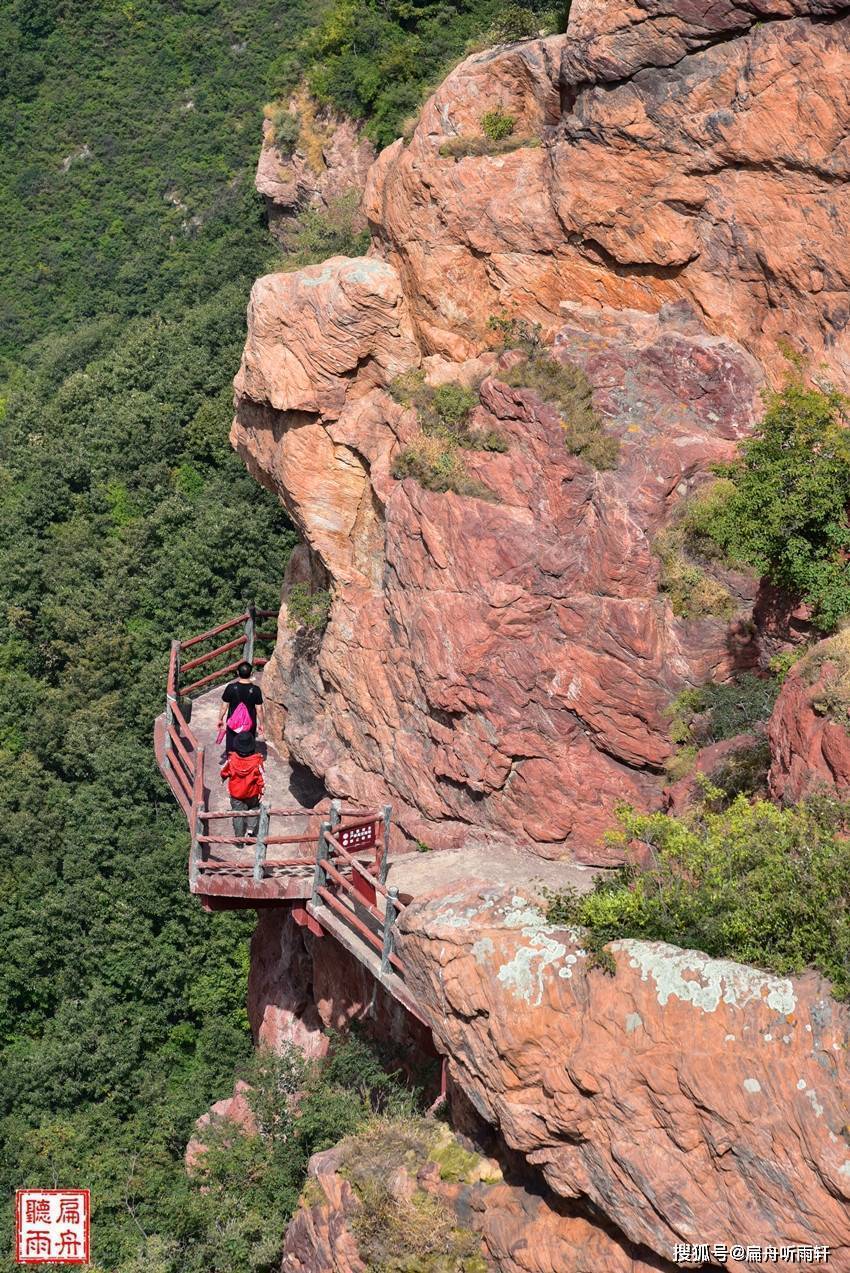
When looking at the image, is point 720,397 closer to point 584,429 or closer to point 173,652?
point 584,429

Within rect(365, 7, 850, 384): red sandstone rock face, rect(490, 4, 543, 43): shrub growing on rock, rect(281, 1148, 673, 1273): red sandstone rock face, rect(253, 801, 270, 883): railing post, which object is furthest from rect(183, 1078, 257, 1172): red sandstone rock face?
rect(490, 4, 543, 43): shrub growing on rock

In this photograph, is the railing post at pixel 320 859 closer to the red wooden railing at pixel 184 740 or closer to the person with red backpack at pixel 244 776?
the person with red backpack at pixel 244 776

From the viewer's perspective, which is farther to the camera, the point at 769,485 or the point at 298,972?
the point at 298,972

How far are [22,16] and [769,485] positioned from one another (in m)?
50.2

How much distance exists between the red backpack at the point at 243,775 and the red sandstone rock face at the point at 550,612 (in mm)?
1593

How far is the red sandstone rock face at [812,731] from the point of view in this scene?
11.5m

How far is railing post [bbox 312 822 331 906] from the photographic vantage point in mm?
14734

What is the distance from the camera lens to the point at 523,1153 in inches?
478

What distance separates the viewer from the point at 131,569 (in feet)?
117

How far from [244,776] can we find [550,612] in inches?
179

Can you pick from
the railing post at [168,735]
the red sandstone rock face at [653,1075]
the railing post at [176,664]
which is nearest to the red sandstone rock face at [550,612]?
the red sandstone rock face at [653,1075]

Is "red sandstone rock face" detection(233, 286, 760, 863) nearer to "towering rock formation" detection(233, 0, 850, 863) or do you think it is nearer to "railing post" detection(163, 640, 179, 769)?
"towering rock formation" detection(233, 0, 850, 863)

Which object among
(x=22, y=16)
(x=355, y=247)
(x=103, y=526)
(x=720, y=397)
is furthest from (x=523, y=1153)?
(x=22, y=16)

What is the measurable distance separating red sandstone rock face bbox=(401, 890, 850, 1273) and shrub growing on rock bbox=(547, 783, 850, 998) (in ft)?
0.86
